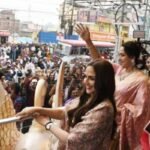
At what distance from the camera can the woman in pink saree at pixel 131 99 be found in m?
2.25

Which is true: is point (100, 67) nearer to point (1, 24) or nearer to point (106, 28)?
point (106, 28)

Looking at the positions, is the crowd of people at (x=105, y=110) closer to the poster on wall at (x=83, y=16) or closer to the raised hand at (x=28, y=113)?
the raised hand at (x=28, y=113)

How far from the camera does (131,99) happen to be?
234 cm

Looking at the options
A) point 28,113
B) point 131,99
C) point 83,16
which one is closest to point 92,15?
point 83,16

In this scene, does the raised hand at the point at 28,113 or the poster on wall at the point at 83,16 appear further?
the poster on wall at the point at 83,16

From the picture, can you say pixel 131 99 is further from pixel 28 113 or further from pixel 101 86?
pixel 28 113

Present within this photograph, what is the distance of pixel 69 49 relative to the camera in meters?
15.7

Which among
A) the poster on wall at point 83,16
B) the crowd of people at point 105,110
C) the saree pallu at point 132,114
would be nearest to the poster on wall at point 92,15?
the poster on wall at point 83,16

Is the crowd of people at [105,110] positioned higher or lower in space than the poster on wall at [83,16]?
lower

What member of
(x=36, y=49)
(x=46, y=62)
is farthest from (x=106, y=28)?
(x=46, y=62)

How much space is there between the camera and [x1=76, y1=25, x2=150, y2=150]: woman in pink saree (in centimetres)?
225

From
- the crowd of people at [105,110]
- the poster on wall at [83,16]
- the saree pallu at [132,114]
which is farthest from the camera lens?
the poster on wall at [83,16]

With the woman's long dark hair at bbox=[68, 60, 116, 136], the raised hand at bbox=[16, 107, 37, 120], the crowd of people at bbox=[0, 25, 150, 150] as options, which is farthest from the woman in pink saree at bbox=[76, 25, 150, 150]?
the raised hand at bbox=[16, 107, 37, 120]

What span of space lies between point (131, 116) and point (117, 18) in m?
8.52
